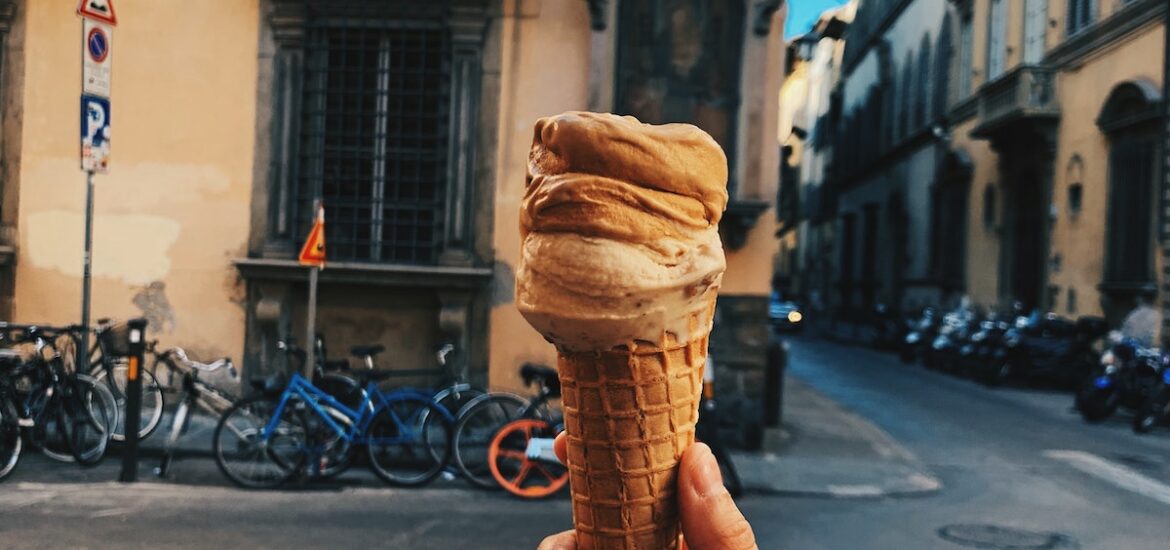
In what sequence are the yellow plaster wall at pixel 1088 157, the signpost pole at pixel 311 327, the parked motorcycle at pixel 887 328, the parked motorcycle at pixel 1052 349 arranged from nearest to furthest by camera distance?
the signpost pole at pixel 311 327 < the yellow plaster wall at pixel 1088 157 < the parked motorcycle at pixel 1052 349 < the parked motorcycle at pixel 887 328

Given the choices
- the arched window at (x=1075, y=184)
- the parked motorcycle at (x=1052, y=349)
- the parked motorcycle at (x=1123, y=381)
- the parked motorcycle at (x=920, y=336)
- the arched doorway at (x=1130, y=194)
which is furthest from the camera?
→ the parked motorcycle at (x=920, y=336)

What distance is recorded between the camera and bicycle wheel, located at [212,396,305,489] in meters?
7.73

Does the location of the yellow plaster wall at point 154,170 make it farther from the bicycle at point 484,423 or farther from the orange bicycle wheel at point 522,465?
the orange bicycle wheel at point 522,465

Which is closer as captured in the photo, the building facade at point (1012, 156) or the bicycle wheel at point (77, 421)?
the bicycle wheel at point (77, 421)

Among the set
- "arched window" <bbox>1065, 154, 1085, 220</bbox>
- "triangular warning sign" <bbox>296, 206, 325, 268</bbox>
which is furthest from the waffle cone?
"arched window" <bbox>1065, 154, 1085, 220</bbox>

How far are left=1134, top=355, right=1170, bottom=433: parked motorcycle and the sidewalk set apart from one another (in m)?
3.25

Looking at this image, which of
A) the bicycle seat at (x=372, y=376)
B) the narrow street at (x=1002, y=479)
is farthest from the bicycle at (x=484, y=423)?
the narrow street at (x=1002, y=479)

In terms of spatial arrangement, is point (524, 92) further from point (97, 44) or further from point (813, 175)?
point (813, 175)

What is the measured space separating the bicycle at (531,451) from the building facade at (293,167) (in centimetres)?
186

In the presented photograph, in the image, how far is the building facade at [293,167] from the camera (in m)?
9.92

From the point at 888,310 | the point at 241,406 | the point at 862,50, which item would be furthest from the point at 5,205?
the point at 862,50

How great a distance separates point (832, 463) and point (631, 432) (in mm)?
7754

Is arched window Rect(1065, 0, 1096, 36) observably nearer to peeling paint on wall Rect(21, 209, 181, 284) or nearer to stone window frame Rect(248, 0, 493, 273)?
stone window frame Rect(248, 0, 493, 273)

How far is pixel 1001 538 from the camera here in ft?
22.0
